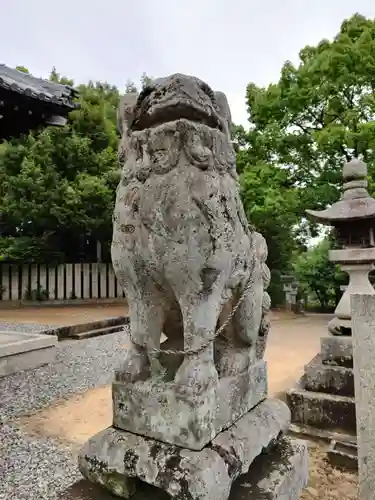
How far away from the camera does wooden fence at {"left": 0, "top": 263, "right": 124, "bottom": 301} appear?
11258 mm

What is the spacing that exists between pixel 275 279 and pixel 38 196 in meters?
7.40

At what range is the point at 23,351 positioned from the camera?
15.4 ft

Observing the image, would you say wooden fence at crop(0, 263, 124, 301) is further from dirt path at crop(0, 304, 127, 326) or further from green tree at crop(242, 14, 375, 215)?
green tree at crop(242, 14, 375, 215)

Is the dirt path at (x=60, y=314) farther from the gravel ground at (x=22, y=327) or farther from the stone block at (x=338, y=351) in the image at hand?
the stone block at (x=338, y=351)

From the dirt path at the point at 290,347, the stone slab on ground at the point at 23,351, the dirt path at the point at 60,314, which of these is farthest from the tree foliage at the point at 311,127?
the stone slab on ground at the point at 23,351

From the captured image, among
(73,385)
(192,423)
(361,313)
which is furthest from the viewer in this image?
(73,385)

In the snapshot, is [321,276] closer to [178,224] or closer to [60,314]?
[60,314]

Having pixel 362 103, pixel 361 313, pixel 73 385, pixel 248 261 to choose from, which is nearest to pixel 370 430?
pixel 361 313

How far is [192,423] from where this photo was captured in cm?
115

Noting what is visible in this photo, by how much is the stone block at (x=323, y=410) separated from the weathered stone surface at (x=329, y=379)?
6 centimetres

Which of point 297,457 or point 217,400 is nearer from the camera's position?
point 217,400

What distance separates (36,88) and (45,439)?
3.27 meters

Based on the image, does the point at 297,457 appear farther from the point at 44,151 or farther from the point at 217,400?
the point at 44,151

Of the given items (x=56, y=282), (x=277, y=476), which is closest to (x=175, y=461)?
(x=277, y=476)
